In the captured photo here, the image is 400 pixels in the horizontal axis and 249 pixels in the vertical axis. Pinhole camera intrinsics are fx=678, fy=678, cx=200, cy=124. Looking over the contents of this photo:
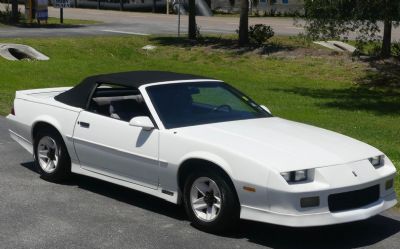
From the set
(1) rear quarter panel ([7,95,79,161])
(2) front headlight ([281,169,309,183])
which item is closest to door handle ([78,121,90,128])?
(1) rear quarter panel ([7,95,79,161])

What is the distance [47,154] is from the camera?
315 inches

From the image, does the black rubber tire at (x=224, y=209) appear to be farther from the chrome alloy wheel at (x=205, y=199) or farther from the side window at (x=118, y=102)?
the side window at (x=118, y=102)

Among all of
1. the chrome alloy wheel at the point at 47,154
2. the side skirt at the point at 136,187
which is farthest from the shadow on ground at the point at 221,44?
the side skirt at the point at 136,187

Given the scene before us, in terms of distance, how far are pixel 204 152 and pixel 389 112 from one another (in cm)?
1095

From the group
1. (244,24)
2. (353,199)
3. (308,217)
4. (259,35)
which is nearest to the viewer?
(308,217)

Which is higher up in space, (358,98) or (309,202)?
(309,202)

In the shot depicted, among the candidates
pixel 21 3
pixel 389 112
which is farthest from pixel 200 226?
pixel 21 3

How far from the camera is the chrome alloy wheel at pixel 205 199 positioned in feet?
19.9

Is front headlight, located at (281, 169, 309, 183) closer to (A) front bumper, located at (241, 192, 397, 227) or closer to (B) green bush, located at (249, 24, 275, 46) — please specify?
(A) front bumper, located at (241, 192, 397, 227)

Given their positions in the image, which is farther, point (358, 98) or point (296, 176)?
point (358, 98)

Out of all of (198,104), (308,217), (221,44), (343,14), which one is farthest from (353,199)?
(221,44)

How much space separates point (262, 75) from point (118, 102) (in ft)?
49.9

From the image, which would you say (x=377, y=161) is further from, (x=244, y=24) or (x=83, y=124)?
(x=244, y=24)

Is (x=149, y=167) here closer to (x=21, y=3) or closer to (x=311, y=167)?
(x=311, y=167)
